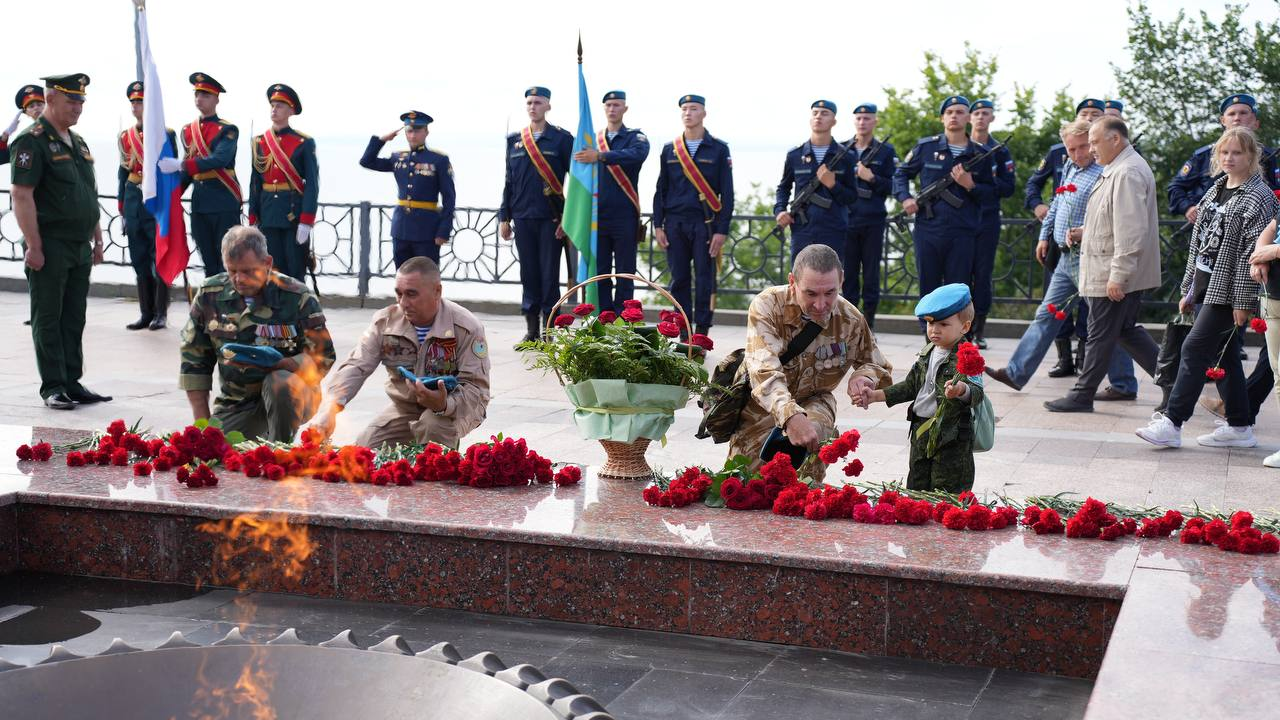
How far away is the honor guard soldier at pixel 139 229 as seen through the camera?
40.7 ft

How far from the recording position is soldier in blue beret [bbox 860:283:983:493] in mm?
4988

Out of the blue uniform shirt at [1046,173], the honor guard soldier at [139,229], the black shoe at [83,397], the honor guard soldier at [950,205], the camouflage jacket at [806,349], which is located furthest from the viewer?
the honor guard soldier at [139,229]

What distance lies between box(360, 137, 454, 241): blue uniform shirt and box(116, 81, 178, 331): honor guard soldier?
1938 mm

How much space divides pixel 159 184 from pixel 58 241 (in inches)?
72.9

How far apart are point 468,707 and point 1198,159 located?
9803 mm

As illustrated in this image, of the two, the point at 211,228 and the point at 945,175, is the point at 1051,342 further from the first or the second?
the point at 211,228

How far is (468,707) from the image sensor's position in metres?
2.39

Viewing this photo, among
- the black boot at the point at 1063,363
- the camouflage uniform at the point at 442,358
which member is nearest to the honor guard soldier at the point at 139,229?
the camouflage uniform at the point at 442,358

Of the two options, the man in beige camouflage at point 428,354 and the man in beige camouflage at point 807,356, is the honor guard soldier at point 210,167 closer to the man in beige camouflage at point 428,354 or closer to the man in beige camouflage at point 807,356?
the man in beige camouflage at point 428,354

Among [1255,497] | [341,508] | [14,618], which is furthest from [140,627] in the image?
[1255,497]

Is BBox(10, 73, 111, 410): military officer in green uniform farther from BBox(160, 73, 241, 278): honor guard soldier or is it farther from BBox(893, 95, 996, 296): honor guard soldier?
BBox(893, 95, 996, 296): honor guard soldier

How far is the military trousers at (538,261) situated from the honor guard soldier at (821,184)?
2063 millimetres

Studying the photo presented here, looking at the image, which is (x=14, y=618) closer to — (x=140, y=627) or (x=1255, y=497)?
(x=140, y=627)

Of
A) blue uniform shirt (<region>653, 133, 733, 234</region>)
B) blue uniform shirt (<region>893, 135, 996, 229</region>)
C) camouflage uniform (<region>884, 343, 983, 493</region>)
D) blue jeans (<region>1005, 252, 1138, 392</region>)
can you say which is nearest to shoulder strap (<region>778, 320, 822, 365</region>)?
camouflage uniform (<region>884, 343, 983, 493</region>)
